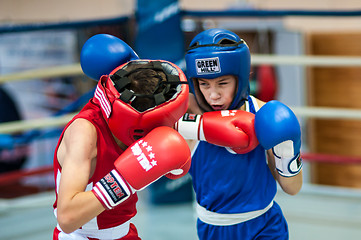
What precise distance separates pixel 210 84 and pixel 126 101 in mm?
453

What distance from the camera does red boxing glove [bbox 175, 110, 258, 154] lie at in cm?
134

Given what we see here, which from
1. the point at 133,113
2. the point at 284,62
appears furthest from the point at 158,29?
the point at 133,113

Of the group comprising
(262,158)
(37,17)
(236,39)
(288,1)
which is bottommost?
(288,1)

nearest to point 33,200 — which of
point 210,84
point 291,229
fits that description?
point 291,229

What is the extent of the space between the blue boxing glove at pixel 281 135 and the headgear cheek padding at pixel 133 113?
283mm

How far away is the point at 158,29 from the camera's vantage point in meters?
2.66

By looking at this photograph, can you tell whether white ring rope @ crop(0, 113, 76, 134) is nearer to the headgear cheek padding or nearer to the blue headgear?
the blue headgear

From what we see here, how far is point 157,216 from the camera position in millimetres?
2650

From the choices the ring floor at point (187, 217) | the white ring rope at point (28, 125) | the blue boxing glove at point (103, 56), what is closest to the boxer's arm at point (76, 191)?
the blue boxing glove at point (103, 56)

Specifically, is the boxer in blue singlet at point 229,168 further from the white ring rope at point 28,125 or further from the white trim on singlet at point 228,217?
the white ring rope at point 28,125

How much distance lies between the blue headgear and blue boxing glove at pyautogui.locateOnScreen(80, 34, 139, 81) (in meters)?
Answer: 0.21

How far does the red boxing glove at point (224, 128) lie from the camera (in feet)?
4.41

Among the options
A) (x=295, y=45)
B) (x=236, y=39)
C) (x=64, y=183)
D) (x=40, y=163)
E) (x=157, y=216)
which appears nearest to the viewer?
(x=64, y=183)

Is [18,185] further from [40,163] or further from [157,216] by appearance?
[157,216]
